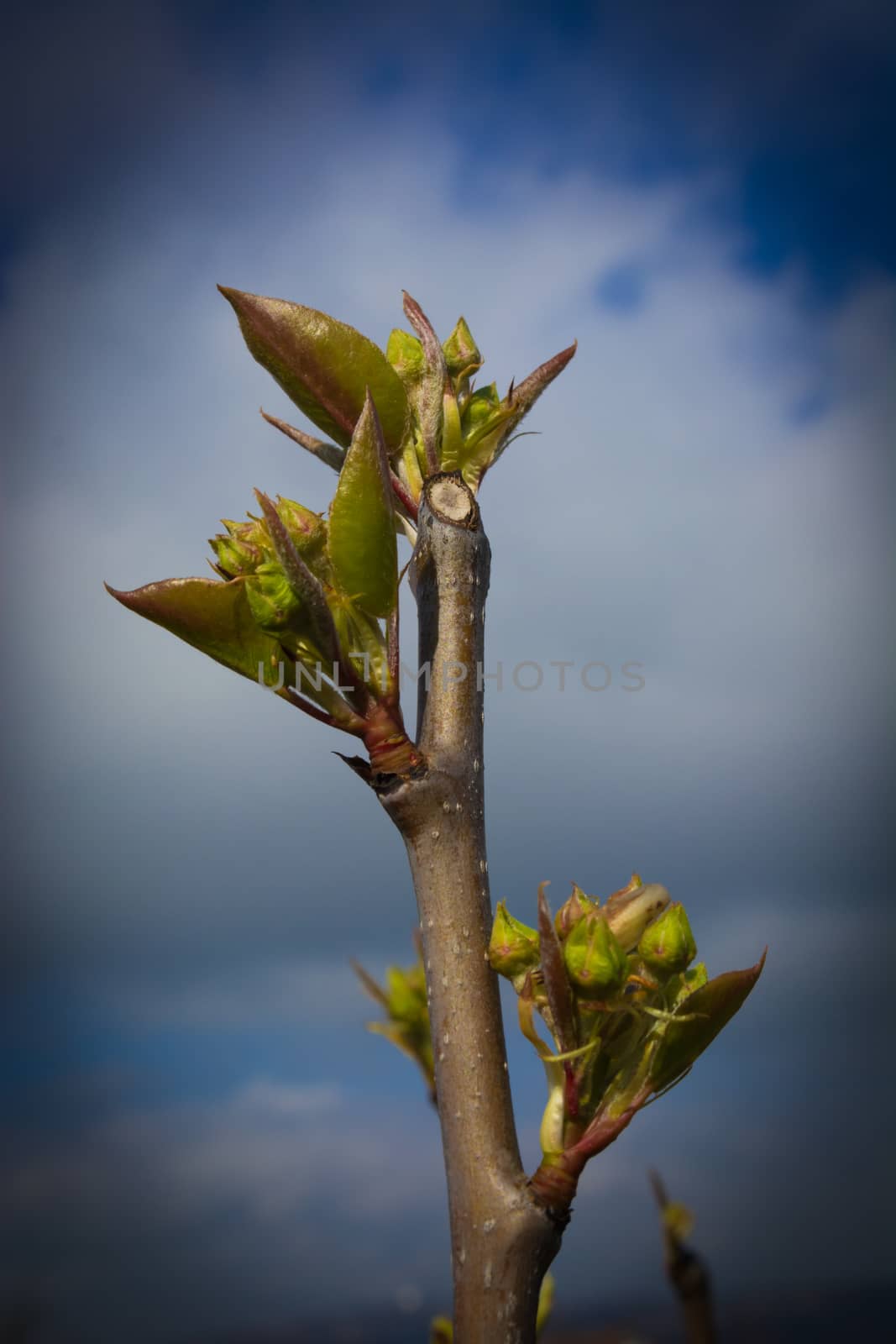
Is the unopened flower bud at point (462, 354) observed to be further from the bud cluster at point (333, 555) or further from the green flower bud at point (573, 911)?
the green flower bud at point (573, 911)

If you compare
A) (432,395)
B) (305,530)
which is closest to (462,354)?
(432,395)

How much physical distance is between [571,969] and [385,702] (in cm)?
32

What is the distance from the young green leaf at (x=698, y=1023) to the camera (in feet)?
3.20

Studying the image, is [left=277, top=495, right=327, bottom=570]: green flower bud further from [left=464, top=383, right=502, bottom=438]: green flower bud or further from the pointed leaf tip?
[left=464, top=383, right=502, bottom=438]: green flower bud

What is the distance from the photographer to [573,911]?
3.32 ft

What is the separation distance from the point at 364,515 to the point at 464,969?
453 mm

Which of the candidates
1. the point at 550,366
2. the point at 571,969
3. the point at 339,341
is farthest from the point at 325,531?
the point at 571,969

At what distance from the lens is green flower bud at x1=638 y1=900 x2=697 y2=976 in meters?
0.99

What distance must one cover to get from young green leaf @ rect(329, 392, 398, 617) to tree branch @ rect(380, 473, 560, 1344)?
0.14 m

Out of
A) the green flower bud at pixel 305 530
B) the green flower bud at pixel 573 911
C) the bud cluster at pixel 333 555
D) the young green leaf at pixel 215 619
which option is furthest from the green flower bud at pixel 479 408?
the green flower bud at pixel 573 911

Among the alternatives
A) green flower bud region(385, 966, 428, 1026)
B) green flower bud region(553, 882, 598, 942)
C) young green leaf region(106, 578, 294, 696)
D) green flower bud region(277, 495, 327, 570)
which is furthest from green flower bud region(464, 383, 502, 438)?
green flower bud region(385, 966, 428, 1026)

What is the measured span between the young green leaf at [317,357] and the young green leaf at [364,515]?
20 centimetres

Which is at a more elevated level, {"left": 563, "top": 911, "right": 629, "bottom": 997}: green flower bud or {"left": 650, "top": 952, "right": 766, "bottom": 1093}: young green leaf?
{"left": 563, "top": 911, "right": 629, "bottom": 997}: green flower bud

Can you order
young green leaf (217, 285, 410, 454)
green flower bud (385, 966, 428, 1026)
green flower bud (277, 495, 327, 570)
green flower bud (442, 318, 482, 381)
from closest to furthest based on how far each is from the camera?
1. green flower bud (277, 495, 327, 570)
2. young green leaf (217, 285, 410, 454)
3. green flower bud (442, 318, 482, 381)
4. green flower bud (385, 966, 428, 1026)
